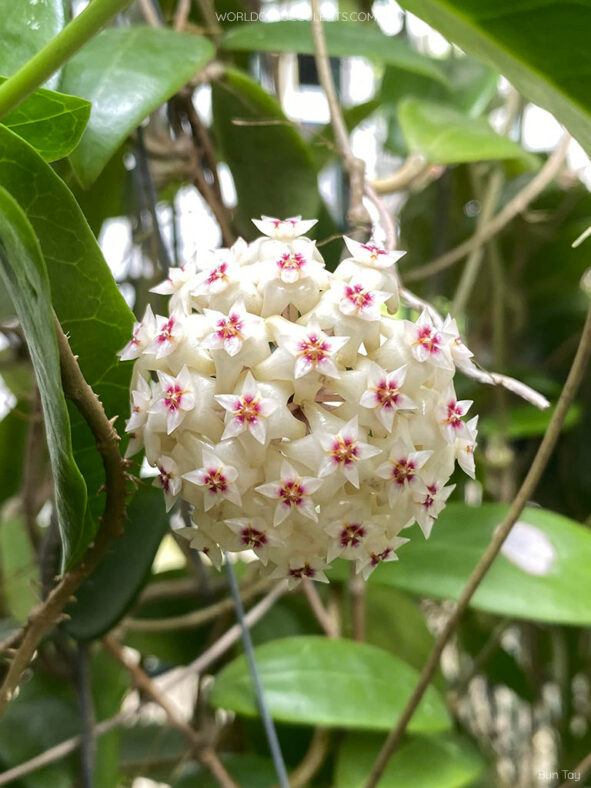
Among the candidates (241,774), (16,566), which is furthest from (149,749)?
(16,566)

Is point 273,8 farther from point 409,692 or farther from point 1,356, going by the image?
point 409,692

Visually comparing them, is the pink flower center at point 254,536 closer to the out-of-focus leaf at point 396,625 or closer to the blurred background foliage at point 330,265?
the blurred background foliage at point 330,265

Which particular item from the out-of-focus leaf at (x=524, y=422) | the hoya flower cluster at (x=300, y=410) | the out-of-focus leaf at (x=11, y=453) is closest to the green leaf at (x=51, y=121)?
the hoya flower cluster at (x=300, y=410)

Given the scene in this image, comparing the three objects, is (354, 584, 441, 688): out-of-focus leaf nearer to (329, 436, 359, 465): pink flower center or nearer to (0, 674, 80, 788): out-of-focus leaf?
(0, 674, 80, 788): out-of-focus leaf

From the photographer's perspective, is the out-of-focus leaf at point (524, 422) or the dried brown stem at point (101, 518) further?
the out-of-focus leaf at point (524, 422)

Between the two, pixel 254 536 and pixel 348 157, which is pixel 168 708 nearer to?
pixel 254 536
